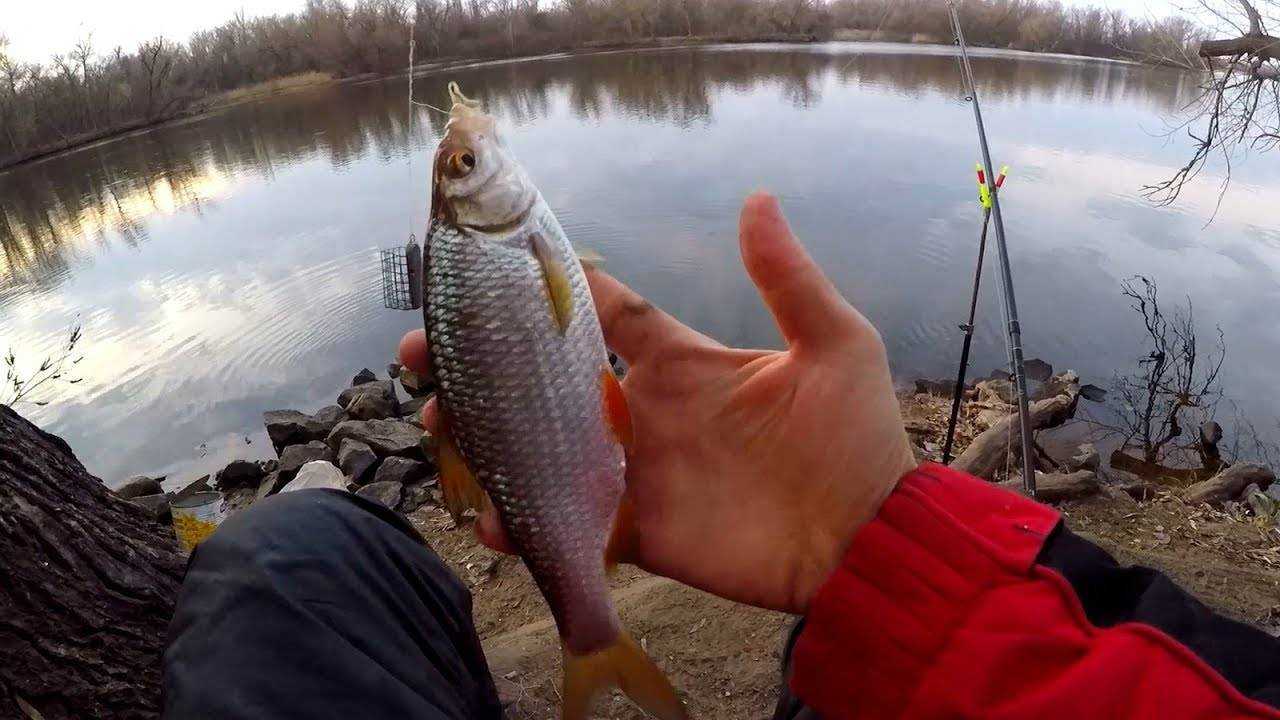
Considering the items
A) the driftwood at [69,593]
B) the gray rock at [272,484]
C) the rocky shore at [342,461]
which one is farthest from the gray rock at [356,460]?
the driftwood at [69,593]

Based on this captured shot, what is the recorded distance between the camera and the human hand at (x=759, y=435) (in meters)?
1.75

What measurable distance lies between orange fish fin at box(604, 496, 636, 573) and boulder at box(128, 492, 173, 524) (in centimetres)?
643

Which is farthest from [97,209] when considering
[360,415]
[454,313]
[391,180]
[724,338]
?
[454,313]

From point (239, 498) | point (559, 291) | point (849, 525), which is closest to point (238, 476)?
point (239, 498)

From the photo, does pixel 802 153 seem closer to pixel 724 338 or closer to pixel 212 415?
pixel 724 338

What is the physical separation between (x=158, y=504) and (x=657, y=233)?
31.1 feet

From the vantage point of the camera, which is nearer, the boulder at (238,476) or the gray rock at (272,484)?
the gray rock at (272,484)

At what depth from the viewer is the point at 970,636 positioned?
58.2 inches

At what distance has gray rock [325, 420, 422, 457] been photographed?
723 cm

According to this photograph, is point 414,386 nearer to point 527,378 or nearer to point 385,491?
point 385,491

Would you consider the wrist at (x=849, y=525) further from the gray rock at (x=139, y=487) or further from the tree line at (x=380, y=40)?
the tree line at (x=380, y=40)

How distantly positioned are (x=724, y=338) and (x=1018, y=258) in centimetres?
620

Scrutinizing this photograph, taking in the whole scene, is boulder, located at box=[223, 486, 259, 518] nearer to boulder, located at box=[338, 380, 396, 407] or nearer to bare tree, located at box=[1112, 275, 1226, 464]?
boulder, located at box=[338, 380, 396, 407]

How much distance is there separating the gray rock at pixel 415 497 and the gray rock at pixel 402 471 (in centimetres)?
10
